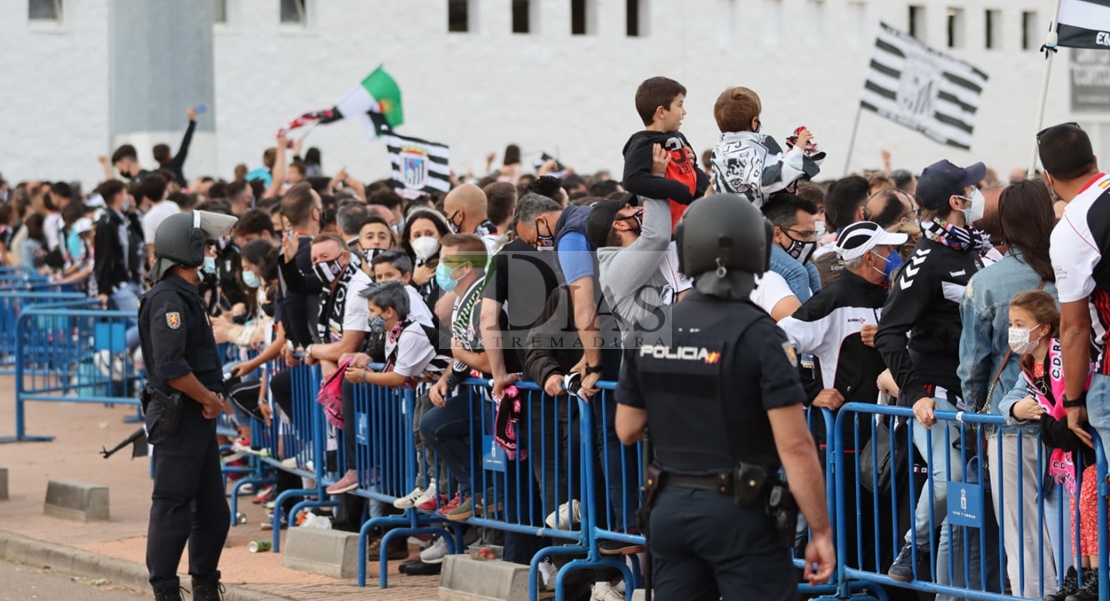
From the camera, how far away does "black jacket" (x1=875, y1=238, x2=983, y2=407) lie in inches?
278

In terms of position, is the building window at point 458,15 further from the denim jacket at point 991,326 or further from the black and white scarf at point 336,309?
the denim jacket at point 991,326

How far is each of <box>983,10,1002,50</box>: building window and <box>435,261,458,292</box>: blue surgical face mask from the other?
154 ft

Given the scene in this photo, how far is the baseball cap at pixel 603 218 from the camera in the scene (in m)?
7.63

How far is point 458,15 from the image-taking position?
44125 millimetres

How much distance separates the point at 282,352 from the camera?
10.7 meters

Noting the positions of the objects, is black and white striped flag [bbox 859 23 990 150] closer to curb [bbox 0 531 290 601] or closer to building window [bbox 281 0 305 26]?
curb [bbox 0 531 290 601]

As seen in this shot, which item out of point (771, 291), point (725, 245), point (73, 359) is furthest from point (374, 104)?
point (725, 245)

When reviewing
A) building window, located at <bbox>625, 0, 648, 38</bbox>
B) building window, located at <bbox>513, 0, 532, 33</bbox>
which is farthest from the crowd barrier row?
building window, located at <bbox>625, 0, 648, 38</bbox>

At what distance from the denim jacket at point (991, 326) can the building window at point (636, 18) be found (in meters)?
40.1

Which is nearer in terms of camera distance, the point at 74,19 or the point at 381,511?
the point at 381,511

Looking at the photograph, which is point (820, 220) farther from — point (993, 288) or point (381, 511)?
point (381, 511)

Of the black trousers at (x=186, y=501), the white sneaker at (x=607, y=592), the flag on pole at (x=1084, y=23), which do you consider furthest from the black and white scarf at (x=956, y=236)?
the black trousers at (x=186, y=501)

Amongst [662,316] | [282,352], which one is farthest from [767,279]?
[282,352]

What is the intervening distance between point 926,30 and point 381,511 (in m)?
44.6
